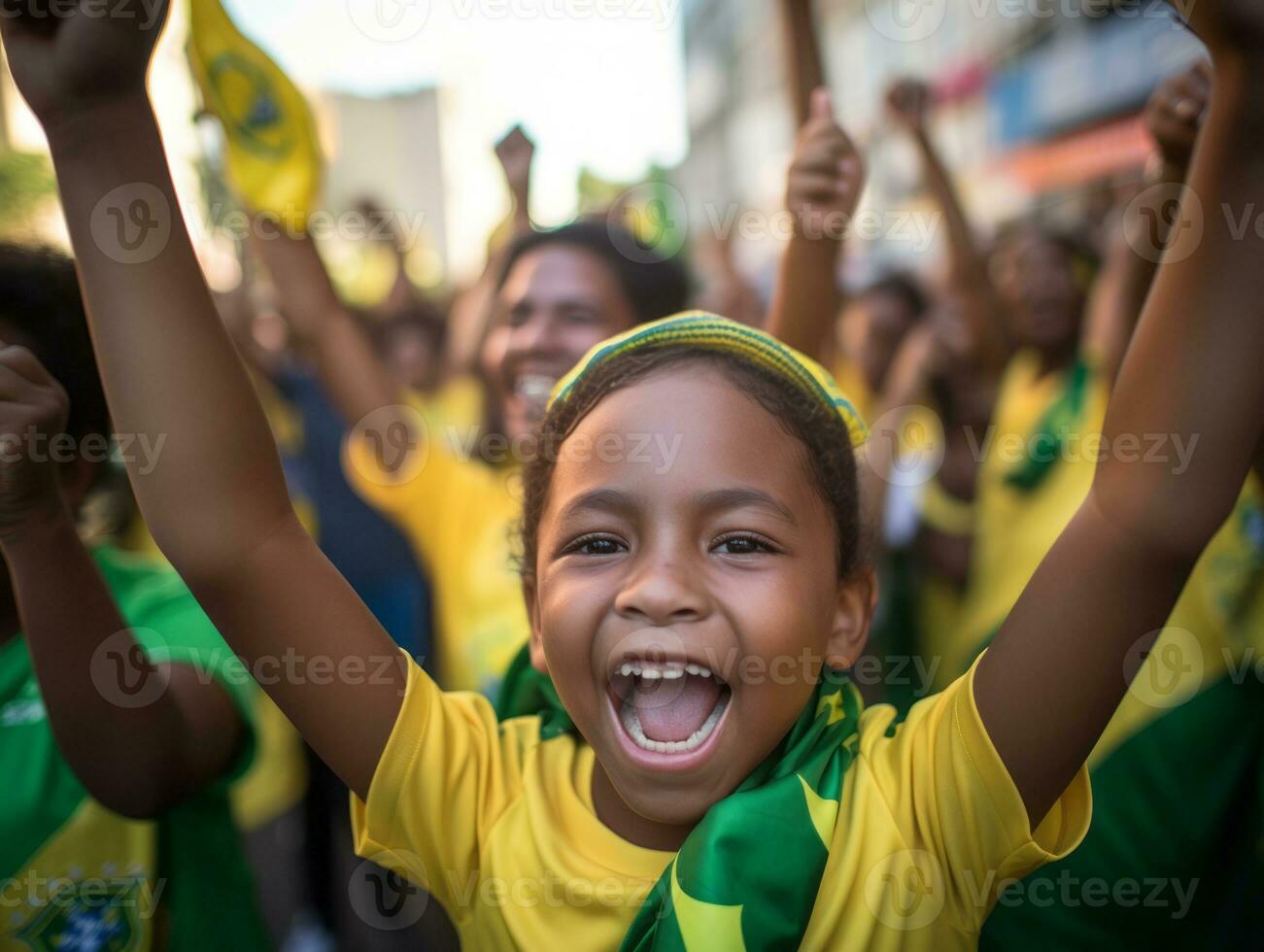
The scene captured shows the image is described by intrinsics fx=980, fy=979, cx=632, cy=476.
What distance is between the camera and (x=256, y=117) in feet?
5.79

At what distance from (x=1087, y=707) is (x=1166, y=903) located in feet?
4.18

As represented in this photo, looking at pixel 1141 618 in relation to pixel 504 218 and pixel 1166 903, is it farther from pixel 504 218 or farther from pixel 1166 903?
pixel 504 218

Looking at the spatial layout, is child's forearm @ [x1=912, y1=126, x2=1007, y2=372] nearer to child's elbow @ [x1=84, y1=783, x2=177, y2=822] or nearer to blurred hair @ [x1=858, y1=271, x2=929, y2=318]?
blurred hair @ [x1=858, y1=271, x2=929, y2=318]

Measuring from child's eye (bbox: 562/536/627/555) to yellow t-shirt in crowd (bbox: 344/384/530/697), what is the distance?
1123mm

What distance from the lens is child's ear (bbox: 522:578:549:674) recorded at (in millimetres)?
1292

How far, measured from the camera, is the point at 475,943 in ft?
4.00

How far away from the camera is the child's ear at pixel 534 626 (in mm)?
1292

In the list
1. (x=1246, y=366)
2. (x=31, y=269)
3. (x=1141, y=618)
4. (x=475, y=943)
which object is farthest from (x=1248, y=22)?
(x=31, y=269)
